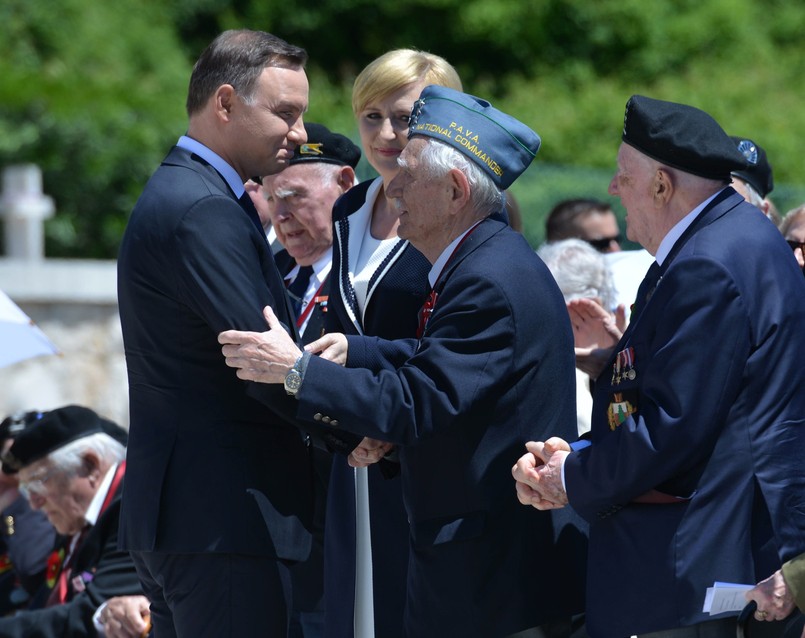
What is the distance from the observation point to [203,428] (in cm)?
343

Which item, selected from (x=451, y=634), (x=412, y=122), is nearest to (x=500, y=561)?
(x=451, y=634)

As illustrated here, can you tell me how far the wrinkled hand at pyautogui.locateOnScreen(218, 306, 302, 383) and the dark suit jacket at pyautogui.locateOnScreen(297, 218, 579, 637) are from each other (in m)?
0.07

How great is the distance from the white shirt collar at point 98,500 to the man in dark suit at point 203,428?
1.98 meters

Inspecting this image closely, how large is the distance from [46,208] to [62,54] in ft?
16.9

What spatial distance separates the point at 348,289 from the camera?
395 cm

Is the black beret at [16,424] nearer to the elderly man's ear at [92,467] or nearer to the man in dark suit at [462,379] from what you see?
the elderly man's ear at [92,467]

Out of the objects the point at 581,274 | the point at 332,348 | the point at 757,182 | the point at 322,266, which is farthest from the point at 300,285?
the point at 757,182

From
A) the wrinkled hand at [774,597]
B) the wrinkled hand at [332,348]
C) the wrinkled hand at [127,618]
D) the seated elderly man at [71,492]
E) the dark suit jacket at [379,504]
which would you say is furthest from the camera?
the seated elderly man at [71,492]

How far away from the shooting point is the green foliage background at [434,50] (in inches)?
420

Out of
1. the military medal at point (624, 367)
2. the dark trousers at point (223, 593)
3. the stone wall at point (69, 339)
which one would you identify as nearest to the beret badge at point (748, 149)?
the military medal at point (624, 367)

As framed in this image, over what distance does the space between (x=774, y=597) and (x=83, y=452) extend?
3389 millimetres

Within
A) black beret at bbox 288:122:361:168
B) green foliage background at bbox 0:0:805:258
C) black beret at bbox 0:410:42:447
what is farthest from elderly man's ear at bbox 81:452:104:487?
green foliage background at bbox 0:0:805:258

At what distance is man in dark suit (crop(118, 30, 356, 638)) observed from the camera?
11.1ft

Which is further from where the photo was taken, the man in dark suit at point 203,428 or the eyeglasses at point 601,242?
the eyeglasses at point 601,242
